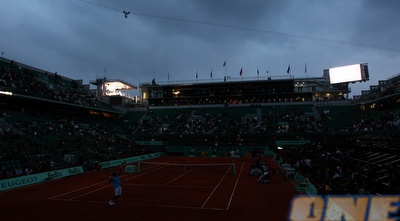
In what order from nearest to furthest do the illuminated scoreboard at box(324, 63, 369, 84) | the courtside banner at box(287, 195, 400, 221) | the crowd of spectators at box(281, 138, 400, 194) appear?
the courtside banner at box(287, 195, 400, 221), the crowd of spectators at box(281, 138, 400, 194), the illuminated scoreboard at box(324, 63, 369, 84)

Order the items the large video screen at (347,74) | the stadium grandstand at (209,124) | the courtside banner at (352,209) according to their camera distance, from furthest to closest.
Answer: the large video screen at (347,74)
the stadium grandstand at (209,124)
the courtside banner at (352,209)

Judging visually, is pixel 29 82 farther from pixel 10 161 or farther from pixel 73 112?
pixel 10 161

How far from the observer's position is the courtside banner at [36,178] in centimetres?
2353

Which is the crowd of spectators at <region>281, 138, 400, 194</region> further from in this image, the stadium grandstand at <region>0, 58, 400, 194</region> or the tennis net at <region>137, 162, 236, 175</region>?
the tennis net at <region>137, 162, 236, 175</region>

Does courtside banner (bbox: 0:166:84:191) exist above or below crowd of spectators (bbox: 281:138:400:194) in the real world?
below

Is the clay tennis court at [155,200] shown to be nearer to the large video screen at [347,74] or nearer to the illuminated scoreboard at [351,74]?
the illuminated scoreboard at [351,74]

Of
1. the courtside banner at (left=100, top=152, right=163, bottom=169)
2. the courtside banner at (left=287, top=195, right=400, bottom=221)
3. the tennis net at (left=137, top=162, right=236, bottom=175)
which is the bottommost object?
the tennis net at (left=137, top=162, right=236, bottom=175)

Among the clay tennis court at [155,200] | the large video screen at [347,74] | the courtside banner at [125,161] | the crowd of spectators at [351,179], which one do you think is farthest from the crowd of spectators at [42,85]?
the large video screen at [347,74]

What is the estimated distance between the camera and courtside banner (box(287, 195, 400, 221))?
1099 centimetres

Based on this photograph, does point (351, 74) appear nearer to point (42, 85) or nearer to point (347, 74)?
point (347, 74)

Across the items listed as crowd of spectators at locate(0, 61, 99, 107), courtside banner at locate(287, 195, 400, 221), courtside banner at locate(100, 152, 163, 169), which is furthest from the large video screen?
crowd of spectators at locate(0, 61, 99, 107)

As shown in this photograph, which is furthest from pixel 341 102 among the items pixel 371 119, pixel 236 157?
pixel 236 157

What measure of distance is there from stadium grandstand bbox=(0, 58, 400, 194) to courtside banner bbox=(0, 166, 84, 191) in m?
1.43

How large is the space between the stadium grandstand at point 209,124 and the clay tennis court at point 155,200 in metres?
3.66
